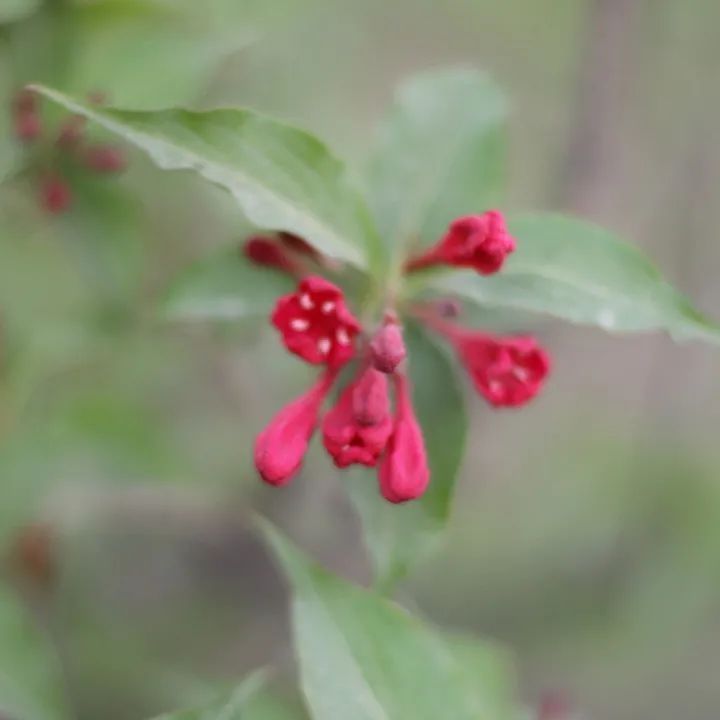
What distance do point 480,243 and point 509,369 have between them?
0.17 m

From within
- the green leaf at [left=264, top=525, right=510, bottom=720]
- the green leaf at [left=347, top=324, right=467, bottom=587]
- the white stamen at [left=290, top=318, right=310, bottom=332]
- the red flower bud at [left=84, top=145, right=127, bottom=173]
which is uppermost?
the red flower bud at [left=84, top=145, right=127, bottom=173]

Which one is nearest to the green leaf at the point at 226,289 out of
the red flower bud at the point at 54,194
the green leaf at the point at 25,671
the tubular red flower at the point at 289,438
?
the tubular red flower at the point at 289,438

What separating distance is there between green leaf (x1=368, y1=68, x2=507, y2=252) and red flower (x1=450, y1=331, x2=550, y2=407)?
0.20 metres

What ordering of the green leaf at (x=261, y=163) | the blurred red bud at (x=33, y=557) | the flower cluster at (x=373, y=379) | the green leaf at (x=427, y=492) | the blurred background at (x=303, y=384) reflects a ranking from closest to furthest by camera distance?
the green leaf at (x=261, y=163)
the flower cluster at (x=373, y=379)
the green leaf at (x=427, y=492)
the blurred background at (x=303, y=384)
the blurred red bud at (x=33, y=557)

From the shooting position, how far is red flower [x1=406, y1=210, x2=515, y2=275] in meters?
1.22

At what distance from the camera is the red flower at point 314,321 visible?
1.21m

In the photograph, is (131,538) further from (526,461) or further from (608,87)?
(608,87)

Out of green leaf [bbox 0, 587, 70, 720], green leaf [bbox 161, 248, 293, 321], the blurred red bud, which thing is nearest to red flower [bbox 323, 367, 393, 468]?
green leaf [bbox 161, 248, 293, 321]

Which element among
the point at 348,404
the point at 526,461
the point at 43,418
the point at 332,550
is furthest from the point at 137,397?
the point at 526,461

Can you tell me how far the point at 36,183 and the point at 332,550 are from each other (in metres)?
1.41

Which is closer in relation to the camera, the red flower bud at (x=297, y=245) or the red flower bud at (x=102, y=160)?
the red flower bud at (x=297, y=245)

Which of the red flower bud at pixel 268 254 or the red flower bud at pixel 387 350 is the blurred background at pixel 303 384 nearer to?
the red flower bud at pixel 268 254

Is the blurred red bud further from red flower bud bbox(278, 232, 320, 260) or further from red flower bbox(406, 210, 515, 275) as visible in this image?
red flower bbox(406, 210, 515, 275)

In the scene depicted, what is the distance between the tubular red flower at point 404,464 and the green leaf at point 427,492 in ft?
0.16
